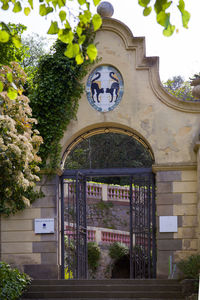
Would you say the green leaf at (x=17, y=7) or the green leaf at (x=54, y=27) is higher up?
the green leaf at (x=17, y=7)

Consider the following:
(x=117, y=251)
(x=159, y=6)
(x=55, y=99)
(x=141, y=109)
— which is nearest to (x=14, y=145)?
(x=55, y=99)

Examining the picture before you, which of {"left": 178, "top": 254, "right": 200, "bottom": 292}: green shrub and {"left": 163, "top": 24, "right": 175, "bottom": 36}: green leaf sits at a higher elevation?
{"left": 163, "top": 24, "right": 175, "bottom": 36}: green leaf

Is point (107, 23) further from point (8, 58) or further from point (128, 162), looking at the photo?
point (128, 162)

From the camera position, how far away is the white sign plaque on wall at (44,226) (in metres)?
16.7

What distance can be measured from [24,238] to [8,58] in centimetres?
537

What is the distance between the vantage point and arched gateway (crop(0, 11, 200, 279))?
16.5 meters

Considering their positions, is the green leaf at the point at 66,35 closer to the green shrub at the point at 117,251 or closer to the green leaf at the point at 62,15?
the green leaf at the point at 62,15

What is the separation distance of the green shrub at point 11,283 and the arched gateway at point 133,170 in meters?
1.42

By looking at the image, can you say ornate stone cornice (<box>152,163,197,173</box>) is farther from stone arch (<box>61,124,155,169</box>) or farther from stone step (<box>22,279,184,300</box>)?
stone step (<box>22,279,184,300</box>)

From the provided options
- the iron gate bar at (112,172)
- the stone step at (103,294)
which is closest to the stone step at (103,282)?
the stone step at (103,294)

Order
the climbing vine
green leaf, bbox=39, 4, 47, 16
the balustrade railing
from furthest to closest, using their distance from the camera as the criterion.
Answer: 1. the balustrade railing
2. the climbing vine
3. green leaf, bbox=39, 4, 47, 16

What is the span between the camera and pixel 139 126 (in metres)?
17.1

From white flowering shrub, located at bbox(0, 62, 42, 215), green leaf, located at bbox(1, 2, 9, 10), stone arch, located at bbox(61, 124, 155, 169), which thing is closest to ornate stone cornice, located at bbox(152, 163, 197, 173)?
stone arch, located at bbox(61, 124, 155, 169)

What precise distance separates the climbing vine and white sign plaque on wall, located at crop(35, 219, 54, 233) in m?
1.42
